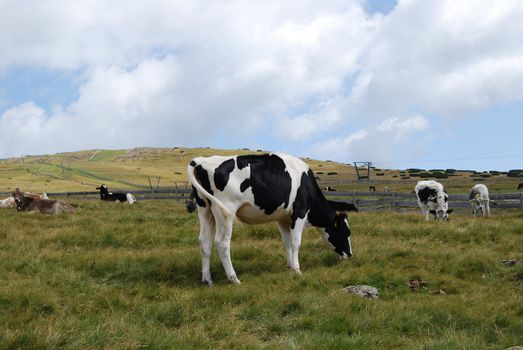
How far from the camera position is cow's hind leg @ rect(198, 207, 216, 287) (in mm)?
8930

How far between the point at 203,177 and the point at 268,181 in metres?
1.24

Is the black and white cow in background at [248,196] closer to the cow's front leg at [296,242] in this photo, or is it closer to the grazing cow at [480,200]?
the cow's front leg at [296,242]

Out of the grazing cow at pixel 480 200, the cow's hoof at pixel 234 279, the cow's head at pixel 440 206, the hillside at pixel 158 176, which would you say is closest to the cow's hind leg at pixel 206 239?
the cow's hoof at pixel 234 279

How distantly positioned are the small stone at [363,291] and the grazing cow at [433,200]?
12.9 metres

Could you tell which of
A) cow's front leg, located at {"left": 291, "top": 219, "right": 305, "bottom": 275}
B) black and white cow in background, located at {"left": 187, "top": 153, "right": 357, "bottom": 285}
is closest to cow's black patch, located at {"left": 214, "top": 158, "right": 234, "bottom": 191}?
black and white cow in background, located at {"left": 187, "top": 153, "right": 357, "bottom": 285}

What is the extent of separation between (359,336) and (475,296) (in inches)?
121

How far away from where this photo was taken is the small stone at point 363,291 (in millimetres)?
7836

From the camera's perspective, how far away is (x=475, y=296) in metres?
7.96

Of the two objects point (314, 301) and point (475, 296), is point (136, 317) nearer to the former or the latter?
point (314, 301)

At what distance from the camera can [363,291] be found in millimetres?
7895

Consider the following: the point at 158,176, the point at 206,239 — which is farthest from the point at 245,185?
the point at 158,176

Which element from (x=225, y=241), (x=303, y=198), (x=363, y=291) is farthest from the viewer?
(x=303, y=198)

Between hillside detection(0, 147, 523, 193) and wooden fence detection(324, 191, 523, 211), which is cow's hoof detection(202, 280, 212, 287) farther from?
hillside detection(0, 147, 523, 193)

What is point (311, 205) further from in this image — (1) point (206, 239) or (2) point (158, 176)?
(2) point (158, 176)
